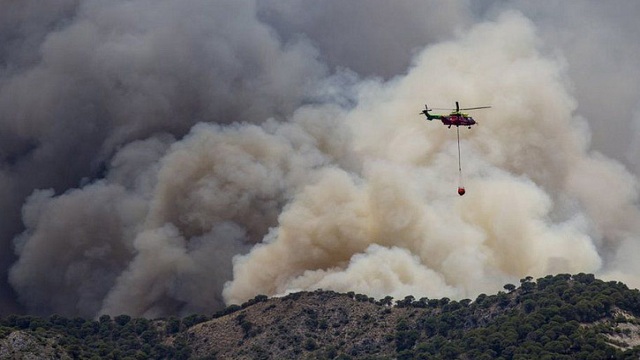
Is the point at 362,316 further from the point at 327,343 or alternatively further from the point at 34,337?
the point at 34,337

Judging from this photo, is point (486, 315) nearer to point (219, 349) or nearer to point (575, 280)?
point (575, 280)

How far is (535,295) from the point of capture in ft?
555

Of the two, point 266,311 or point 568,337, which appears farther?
point 266,311

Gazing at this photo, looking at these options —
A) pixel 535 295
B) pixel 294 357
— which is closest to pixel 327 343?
pixel 294 357

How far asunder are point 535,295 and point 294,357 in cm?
1839

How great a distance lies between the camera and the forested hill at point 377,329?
533ft

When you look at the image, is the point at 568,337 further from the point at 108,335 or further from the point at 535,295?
the point at 108,335

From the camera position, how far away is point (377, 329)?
16988cm

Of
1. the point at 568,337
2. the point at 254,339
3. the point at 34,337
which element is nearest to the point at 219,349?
the point at 254,339

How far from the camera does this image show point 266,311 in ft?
569

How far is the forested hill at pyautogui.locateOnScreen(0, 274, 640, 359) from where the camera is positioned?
16250cm

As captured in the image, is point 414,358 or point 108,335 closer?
point 414,358

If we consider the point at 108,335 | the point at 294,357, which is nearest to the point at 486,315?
the point at 294,357

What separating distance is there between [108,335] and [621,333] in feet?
132
